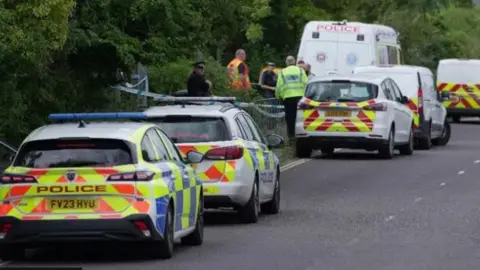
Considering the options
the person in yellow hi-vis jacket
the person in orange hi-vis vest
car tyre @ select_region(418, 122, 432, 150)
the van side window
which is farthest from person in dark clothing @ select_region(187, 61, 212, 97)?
the van side window

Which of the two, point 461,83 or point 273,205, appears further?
point 461,83

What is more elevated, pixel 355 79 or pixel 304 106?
pixel 355 79

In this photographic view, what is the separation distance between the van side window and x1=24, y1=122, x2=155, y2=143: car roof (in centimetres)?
2515

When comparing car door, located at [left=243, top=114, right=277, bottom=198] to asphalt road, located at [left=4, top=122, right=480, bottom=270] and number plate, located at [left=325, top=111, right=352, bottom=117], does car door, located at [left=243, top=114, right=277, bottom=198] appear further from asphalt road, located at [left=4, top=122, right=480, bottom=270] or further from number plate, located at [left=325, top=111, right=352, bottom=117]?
number plate, located at [left=325, top=111, right=352, bottom=117]

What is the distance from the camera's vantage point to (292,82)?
31.6 meters

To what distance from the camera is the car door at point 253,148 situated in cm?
1762

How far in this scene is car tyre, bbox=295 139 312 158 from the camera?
2956cm

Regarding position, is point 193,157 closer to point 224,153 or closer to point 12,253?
point 224,153

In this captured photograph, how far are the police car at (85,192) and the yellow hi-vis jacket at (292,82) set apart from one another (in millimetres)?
17871

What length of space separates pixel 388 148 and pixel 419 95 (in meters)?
3.99

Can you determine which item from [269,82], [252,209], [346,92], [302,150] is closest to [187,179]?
[252,209]

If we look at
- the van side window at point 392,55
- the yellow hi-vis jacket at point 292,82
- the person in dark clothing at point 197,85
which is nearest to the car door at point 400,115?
the yellow hi-vis jacket at point 292,82

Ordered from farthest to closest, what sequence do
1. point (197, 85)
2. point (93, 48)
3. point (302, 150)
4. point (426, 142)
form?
point (426, 142)
point (302, 150)
point (197, 85)
point (93, 48)

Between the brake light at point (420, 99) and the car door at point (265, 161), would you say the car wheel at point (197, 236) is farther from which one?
the brake light at point (420, 99)
